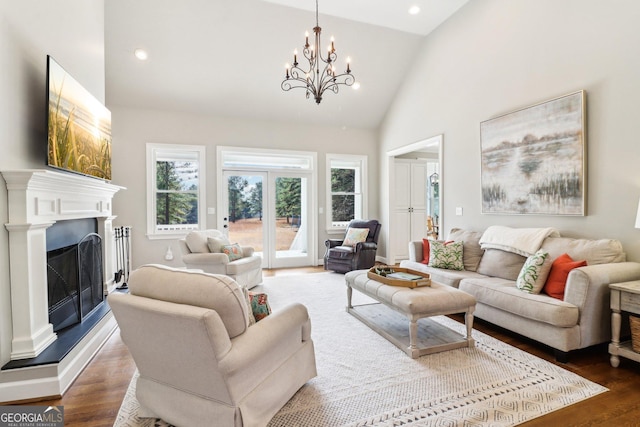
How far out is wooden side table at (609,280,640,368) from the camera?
2283mm

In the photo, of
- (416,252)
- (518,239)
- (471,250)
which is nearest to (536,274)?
(518,239)

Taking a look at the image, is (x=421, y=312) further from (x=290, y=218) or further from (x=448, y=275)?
(x=290, y=218)

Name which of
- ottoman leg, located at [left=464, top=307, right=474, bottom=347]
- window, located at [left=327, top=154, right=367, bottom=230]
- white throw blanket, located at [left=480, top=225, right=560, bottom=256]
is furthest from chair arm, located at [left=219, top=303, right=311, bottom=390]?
window, located at [left=327, top=154, right=367, bottom=230]

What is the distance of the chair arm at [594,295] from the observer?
2426 millimetres

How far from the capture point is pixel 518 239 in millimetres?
3434

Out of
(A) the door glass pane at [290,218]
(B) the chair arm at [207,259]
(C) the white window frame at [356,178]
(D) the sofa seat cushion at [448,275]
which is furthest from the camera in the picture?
(C) the white window frame at [356,178]

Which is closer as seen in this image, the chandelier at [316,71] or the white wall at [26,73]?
the white wall at [26,73]

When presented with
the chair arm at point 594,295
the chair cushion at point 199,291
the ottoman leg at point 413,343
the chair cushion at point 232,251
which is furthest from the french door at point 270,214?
the chair arm at point 594,295

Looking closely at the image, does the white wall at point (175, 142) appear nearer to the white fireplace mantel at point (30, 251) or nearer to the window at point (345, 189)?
the window at point (345, 189)

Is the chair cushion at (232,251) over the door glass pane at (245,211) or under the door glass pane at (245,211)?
under

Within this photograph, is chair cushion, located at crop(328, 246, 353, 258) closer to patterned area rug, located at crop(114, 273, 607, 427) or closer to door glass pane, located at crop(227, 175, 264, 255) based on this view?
door glass pane, located at crop(227, 175, 264, 255)

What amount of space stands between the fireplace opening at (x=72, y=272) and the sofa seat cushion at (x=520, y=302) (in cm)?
364

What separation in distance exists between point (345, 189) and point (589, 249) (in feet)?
14.7

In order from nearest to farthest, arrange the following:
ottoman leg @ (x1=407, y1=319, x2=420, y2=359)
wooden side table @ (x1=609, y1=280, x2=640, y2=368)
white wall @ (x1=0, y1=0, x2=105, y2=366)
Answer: white wall @ (x1=0, y1=0, x2=105, y2=366) < wooden side table @ (x1=609, y1=280, x2=640, y2=368) < ottoman leg @ (x1=407, y1=319, x2=420, y2=359)
